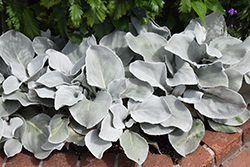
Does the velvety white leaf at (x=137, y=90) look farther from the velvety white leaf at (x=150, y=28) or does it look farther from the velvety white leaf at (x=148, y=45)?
the velvety white leaf at (x=150, y=28)

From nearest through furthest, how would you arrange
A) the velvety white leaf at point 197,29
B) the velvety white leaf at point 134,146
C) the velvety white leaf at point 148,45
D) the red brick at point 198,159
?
1. the velvety white leaf at point 134,146
2. the red brick at point 198,159
3. the velvety white leaf at point 148,45
4. the velvety white leaf at point 197,29

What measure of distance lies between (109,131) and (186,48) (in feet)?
2.63

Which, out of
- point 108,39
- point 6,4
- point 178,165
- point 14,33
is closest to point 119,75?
point 108,39

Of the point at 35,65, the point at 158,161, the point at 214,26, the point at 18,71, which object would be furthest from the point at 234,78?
the point at 18,71

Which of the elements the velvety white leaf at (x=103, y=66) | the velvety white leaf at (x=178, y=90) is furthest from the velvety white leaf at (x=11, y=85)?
the velvety white leaf at (x=178, y=90)

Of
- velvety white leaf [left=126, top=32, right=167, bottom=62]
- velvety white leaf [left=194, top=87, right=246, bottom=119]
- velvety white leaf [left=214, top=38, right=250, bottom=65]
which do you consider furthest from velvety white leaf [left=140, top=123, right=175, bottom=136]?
velvety white leaf [left=214, top=38, right=250, bottom=65]

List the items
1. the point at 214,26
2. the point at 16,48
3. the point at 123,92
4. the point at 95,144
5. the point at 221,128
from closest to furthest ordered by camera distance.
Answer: the point at 95,144, the point at 123,92, the point at 221,128, the point at 16,48, the point at 214,26

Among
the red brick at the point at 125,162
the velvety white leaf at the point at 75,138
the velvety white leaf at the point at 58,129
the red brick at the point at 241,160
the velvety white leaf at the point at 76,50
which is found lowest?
the red brick at the point at 241,160

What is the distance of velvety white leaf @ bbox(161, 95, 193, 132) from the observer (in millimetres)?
1660

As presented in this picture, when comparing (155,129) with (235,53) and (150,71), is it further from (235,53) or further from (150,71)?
(235,53)

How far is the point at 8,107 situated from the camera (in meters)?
1.75

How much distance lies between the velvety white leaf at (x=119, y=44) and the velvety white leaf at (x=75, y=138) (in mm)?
630

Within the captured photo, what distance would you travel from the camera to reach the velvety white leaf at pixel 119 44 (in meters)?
1.97

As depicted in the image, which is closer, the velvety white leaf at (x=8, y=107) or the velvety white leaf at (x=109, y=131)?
the velvety white leaf at (x=109, y=131)
